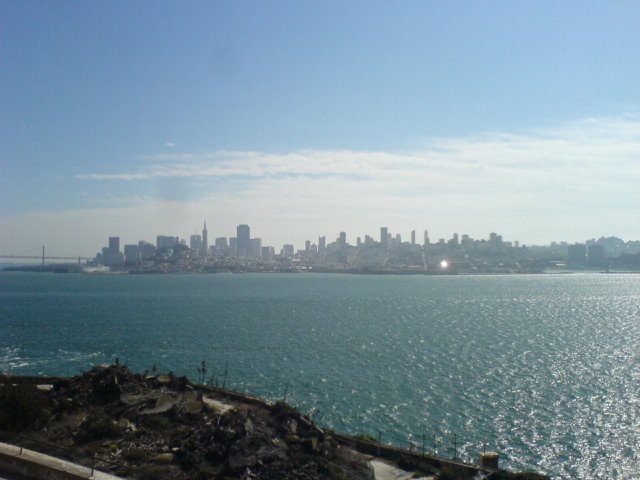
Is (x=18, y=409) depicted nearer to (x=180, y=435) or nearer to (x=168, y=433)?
(x=168, y=433)

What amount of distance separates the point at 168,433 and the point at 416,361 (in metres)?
23.7

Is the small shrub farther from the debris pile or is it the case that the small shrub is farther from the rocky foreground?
the debris pile

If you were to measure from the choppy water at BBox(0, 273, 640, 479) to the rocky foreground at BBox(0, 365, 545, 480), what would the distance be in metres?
7.08

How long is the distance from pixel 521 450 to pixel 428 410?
18.0 ft

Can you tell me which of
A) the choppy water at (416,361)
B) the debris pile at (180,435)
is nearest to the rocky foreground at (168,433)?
the debris pile at (180,435)

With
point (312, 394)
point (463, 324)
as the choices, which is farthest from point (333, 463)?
point (463, 324)

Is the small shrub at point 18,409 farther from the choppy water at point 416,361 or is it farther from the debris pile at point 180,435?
the choppy water at point 416,361

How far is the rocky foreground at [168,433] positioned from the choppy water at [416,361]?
279 inches

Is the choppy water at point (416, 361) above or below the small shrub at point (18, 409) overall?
below

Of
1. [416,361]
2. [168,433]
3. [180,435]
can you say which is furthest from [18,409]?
[416,361]

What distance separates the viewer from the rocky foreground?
13398 millimetres

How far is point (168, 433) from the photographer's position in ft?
53.8

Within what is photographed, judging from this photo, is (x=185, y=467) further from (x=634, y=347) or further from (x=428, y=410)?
(x=634, y=347)

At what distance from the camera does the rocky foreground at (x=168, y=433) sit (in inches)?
527
